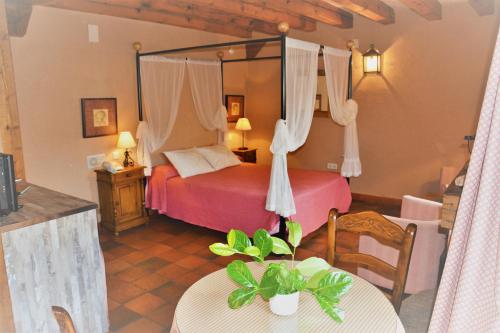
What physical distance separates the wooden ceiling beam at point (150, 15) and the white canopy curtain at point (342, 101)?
187cm

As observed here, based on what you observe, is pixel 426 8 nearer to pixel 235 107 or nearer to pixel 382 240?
pixel 235 107

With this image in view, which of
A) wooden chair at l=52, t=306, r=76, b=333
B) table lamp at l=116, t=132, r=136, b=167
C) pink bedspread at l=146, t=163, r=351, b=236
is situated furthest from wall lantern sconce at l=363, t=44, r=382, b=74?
wooden chair at l=52, t=306, r=76, b=333

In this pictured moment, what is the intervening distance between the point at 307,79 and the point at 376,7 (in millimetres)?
1618

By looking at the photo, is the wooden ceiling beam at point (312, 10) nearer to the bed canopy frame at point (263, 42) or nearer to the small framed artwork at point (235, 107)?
the bed canopy frame at point (263, 42)

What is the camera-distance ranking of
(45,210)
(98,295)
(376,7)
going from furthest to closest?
(376,7)
(98,295)
(45,210)

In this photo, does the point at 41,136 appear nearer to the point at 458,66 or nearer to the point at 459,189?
the point at 459,189

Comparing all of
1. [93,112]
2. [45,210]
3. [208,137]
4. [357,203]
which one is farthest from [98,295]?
[357,203]

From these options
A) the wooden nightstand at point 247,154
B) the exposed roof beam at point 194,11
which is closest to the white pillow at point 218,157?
the wooden nightstand at point 247,154

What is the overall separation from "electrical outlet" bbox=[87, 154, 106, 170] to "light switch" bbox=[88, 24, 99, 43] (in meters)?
1.24

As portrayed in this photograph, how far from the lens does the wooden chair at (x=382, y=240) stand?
6.02 feet

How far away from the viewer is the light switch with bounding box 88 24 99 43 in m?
4.23

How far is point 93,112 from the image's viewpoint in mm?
4324

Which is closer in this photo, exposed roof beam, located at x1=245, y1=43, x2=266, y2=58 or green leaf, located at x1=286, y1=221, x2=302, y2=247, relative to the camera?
green leaf, located at x1=286, y1=221, x2=302, y2=247

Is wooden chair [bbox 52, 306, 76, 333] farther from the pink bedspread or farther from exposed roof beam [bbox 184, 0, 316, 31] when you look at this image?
exposed roof beam [bbox 184, 0, 316, 31]
